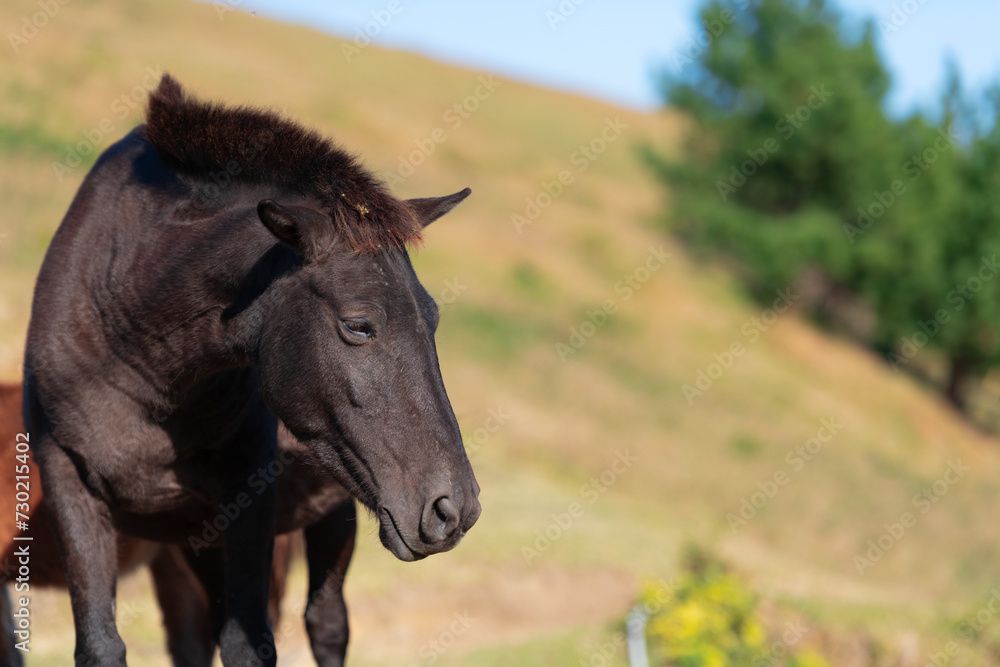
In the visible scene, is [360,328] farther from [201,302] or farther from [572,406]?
[572,406]

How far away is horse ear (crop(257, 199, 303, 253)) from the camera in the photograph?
300 cm

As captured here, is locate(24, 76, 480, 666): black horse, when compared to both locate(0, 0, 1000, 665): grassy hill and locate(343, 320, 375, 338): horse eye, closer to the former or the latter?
locate(343, 320, 375, 338): horse eye

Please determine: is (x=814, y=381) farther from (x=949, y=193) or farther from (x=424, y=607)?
(x=424, y=607)

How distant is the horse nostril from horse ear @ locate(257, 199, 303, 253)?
94 cm

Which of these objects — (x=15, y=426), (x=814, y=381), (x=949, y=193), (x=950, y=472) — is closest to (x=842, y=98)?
(x=949, y=193)

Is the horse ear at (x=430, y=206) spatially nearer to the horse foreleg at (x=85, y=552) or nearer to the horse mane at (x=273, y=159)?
the horse mane at (x=273, y=159)

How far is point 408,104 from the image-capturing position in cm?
4488

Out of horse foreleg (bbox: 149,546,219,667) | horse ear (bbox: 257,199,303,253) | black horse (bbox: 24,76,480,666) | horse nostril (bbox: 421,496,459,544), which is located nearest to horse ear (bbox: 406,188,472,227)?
black horse (bbox: 24,76,480,666)

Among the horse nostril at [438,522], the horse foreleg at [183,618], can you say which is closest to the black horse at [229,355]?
the horse nostril at [438,522]

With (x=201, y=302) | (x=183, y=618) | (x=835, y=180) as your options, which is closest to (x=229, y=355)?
(x=201, y=302)

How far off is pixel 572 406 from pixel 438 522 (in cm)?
1968

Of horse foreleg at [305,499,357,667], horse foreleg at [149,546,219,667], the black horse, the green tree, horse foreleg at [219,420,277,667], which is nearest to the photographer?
the black horse

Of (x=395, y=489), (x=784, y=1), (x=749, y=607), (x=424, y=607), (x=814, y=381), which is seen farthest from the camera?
(x=784, y=1)

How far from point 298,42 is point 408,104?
949cm
